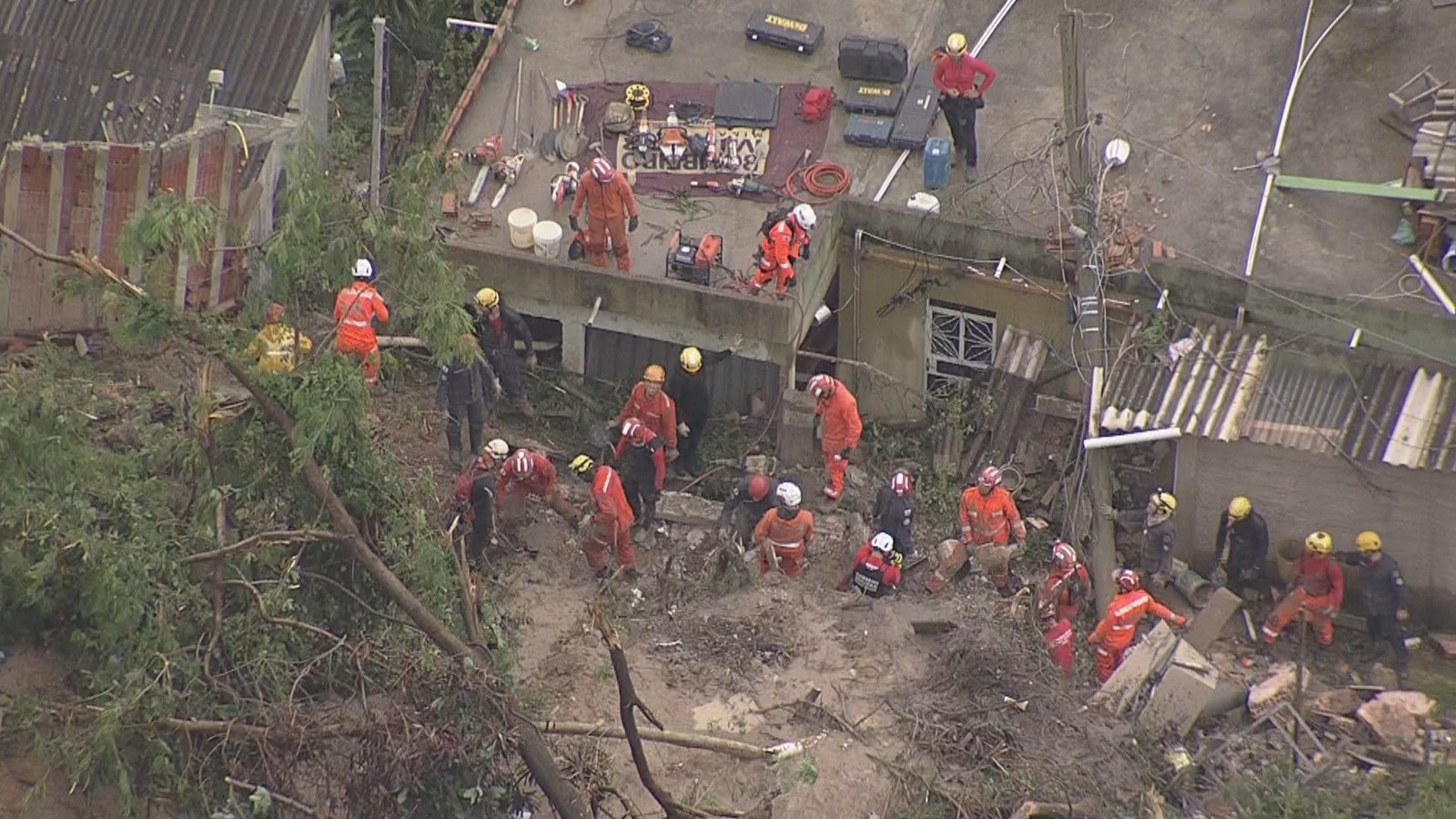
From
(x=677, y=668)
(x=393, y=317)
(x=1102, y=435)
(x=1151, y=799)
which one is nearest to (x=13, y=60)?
(x=393, y=317)

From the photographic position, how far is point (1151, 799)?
1377 centimetres

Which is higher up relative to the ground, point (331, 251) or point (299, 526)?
point (331, 251)

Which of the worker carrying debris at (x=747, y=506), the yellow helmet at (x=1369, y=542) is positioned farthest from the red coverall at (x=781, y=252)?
the yellow helmet at (x=1369, y=542)

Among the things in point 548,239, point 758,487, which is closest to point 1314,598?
point 758,487

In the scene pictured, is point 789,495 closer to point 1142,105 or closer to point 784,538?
point 784,538

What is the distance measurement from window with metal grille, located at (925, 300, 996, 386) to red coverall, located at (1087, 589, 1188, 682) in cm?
355

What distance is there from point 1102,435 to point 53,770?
31.2ft

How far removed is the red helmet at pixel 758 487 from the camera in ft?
54.1

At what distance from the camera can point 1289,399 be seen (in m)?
16.8

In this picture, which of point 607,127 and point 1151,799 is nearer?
point 1151,799

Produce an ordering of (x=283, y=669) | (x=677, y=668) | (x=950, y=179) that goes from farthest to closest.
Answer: (x=950, y=179) → (x=677, y=668) → (x=283, y=669)

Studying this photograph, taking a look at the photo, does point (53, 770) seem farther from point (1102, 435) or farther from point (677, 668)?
point (1102, 435)

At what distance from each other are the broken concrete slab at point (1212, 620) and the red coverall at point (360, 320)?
25.0 ft

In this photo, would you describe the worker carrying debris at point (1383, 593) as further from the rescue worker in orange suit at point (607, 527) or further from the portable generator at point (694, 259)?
the rescue worker in orange suit at point (607, 527)
